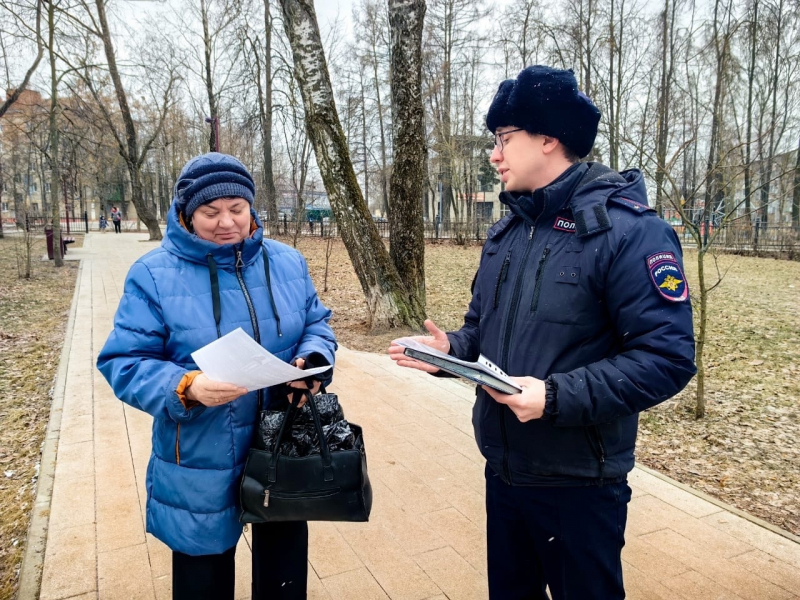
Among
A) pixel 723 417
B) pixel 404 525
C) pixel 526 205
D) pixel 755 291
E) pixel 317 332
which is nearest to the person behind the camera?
pixel 526 205

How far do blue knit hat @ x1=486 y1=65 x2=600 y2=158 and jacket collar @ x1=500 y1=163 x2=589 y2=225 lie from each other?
0.09 meters

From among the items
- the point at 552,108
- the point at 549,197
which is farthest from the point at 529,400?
the point at 552,108

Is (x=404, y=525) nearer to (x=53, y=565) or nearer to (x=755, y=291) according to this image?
(x=53, y=565)

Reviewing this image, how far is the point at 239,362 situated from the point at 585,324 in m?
0.97

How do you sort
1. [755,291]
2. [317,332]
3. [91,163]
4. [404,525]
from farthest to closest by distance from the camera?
[91,163] → [755,291] → [404,525] → [317,332]

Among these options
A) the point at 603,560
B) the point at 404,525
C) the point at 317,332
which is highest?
the point at 317,332

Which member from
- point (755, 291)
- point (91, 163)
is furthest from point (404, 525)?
point (91, 163)

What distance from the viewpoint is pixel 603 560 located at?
64.6 inches

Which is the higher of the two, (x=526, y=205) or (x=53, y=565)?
(x=526, y=205)

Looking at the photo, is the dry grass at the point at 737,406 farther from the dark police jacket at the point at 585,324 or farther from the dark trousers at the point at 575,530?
the dark police jacket at the point at 585,324

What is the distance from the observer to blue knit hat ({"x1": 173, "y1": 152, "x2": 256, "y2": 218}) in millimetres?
1967

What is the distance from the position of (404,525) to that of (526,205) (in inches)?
86.7

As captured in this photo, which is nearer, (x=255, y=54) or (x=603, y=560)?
(x=603, y=560)

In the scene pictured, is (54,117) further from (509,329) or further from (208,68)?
(509,329)
